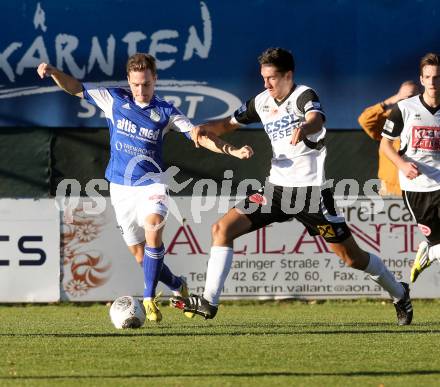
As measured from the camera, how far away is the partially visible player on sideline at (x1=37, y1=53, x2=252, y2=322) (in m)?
9.66

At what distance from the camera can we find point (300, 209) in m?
9.13

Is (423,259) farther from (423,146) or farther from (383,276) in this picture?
(423,146)

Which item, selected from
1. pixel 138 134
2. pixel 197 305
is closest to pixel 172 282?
pixel 197 305

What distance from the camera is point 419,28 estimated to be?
13.2 m

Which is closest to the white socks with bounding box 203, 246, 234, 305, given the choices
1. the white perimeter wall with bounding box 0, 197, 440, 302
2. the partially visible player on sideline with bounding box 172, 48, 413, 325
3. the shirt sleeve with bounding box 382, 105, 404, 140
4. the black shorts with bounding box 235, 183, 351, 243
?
the partially visible player on sideline with bounding box 172, 48, 413, 325

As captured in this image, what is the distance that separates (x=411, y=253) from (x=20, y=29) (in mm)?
5369

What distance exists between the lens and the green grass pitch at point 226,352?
21.6 ft

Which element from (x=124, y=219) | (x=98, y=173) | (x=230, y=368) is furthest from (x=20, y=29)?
(x=230, y=368)

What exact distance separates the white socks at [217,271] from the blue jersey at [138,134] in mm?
1093

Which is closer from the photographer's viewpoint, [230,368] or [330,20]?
[230,368]

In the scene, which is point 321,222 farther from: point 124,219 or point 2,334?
point 2,334

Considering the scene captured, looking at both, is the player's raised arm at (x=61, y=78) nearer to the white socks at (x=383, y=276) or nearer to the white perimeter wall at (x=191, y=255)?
the white socks at (x=383, y=276)

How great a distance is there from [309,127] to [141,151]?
193 centimetres

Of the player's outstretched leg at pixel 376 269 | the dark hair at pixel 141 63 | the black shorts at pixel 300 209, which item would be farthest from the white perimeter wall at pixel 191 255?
the black shorts at pixel 300 209
